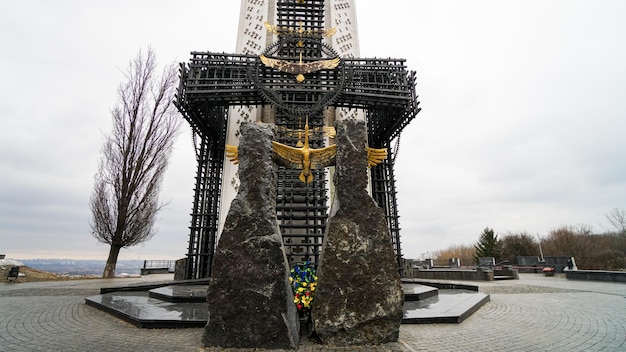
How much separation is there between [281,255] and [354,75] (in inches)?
426

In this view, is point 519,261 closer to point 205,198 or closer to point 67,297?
point 205,198

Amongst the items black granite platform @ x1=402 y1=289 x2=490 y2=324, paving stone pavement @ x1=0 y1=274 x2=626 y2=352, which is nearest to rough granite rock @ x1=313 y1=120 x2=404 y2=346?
paving stone pavement @ x1=0 y1=274 x2=626 y2=352

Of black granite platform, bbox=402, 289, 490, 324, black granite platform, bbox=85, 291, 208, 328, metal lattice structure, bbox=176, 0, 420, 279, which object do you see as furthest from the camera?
metal lattice structure, bbox=176, 0, 420, 279

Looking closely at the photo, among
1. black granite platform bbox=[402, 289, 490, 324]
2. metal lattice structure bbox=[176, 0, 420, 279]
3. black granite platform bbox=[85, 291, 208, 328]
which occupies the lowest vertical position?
black granite platform bbox=[402, 289, 490, 324]

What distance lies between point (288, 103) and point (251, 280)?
1002 cm

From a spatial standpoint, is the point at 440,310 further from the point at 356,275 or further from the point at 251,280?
the point at 251,280

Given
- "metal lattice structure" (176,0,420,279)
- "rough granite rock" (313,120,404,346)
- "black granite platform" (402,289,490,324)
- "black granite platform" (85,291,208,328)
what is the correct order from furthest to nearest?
"metal lattice structure" (176,0,420,279) → "black granite platform" (402,289,490,324) → "black granite platform" (85,291,208,328) → "rough granite rock" (313,120,404,346)

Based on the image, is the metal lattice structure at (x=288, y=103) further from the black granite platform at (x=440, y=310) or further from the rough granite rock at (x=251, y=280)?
the rough granite rock at (x=251, y=280)

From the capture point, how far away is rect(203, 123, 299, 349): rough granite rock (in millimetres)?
4281

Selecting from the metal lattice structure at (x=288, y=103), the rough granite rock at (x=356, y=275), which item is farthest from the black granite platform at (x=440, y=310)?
the metal lattice structure at (x=288, y=103)

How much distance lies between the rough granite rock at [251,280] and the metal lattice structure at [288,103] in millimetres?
6584

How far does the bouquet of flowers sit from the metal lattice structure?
233 inches

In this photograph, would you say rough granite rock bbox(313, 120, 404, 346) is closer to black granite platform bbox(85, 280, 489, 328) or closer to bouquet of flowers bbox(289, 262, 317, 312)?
bouquet of flowers bbox(289, 262, 317, 312)

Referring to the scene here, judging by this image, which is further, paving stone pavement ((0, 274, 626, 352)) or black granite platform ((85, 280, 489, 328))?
black granite platform ((85, 280, 489, 328))
